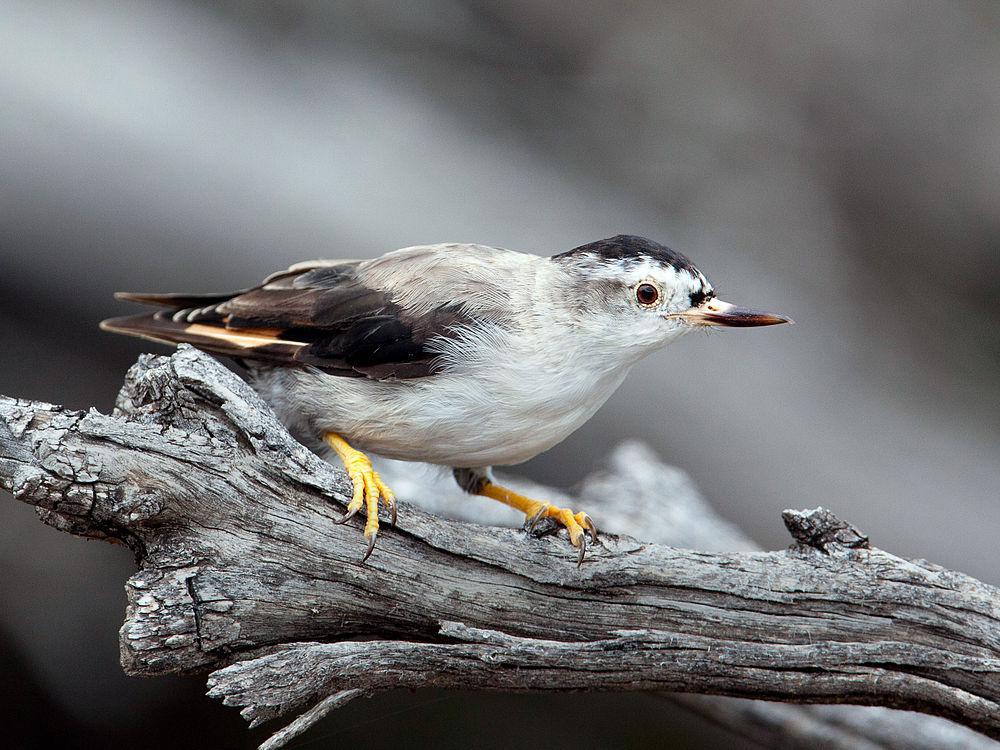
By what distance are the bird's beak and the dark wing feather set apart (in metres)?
0.65

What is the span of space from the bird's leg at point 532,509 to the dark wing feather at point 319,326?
1.88 feet

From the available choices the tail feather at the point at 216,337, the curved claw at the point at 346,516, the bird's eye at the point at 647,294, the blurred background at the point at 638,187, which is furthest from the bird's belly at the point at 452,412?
the blurred background at the point at 638,187

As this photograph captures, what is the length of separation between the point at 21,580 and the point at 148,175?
2.13 metres

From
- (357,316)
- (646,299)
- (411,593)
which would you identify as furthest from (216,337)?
(646,299)

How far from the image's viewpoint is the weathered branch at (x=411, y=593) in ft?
8.17

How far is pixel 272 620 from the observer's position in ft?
8.61

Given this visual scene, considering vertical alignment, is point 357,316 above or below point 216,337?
above

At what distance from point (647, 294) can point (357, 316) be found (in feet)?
2.78

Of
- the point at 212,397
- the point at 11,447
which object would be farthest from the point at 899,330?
the point at 11,447

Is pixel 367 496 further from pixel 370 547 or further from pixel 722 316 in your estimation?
pixel 722 316

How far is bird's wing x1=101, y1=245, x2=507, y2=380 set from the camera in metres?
3.09

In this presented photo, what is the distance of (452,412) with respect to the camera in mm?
3004

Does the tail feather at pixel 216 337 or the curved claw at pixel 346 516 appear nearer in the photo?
the curved claw at pixel 346 516

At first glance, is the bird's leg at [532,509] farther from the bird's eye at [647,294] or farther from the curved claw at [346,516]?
the bird's eye at [647,294]
